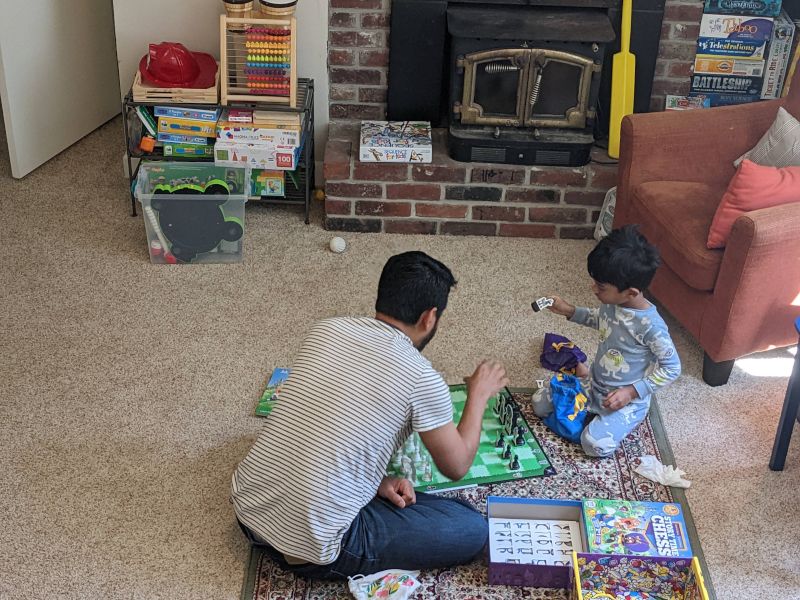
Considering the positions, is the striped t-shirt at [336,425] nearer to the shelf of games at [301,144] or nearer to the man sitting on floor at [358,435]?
the man sitting on floor at [358,435]

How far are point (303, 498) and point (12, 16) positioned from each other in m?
2.49

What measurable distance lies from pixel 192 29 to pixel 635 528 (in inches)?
97.4

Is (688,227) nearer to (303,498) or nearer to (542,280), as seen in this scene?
(542,280)

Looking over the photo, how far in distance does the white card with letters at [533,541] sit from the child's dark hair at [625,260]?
62 centimetres

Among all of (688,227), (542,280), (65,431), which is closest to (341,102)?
(542,280)

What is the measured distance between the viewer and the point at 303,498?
6.86 ft

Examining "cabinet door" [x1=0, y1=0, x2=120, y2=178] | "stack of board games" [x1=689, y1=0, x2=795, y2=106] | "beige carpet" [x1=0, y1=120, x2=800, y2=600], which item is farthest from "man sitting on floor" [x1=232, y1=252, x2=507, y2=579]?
"cabinet door" [x1=0, y1=0, x2=120, y2=178]

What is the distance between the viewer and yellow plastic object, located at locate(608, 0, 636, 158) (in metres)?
3.77

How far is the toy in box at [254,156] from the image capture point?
11.6ft

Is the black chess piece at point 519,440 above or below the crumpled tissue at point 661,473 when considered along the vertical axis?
above

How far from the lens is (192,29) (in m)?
3.77

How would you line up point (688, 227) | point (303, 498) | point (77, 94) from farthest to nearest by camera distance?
point (77, 94) → point (688, 227) → point (303, 498)

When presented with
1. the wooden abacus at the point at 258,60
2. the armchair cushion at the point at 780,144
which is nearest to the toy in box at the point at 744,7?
the armchair cushion at the point at 780,144

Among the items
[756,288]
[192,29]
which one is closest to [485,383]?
[756,288]
